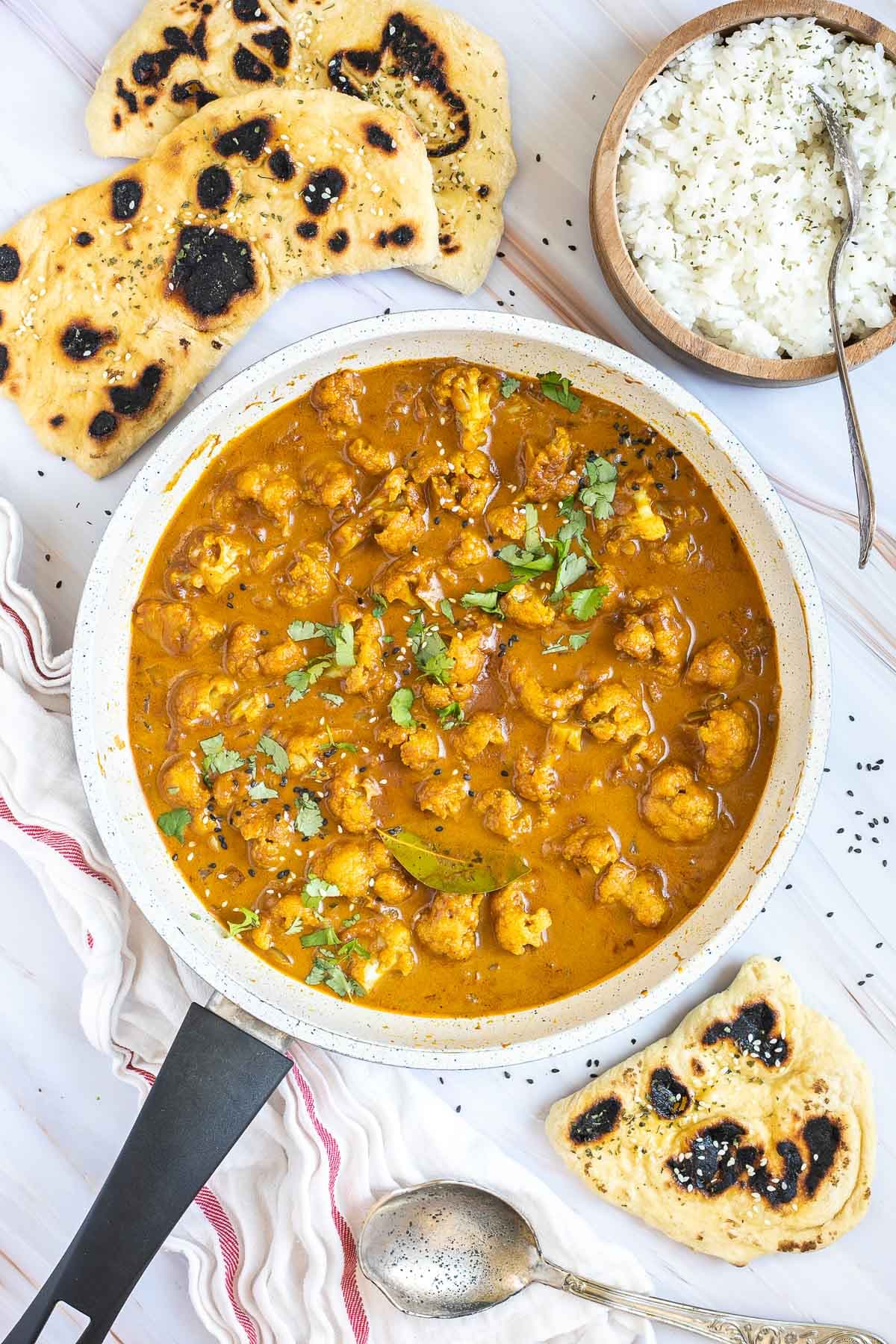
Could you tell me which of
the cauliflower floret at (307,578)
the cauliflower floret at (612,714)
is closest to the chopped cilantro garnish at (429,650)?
the cauliflower floret at (307,578)

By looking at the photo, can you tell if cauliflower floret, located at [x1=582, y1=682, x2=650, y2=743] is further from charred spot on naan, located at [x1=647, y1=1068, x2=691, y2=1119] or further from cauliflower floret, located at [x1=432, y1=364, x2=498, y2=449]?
charred spot on naan, located at [x1=647, y1=1068, x2=691, y2=1119]

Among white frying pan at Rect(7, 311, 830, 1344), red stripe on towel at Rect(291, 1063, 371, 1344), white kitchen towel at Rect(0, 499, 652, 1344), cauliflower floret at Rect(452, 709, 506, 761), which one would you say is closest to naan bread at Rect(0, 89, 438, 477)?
white frying pan at Rect(7, 311, 830, 1344)

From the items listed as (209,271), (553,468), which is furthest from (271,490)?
(553,468)

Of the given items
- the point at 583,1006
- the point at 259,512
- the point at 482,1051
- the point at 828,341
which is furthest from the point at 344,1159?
the point at 828,341

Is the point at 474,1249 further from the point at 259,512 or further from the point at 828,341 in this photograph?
the point at 828,341

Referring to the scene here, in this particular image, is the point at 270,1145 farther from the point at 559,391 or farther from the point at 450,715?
the point at 559,391

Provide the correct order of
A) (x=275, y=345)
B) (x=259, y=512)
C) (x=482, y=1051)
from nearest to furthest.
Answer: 1. (x=482, y=1051)
2. (x=259, y=512)
3. (x=275, y=345)
